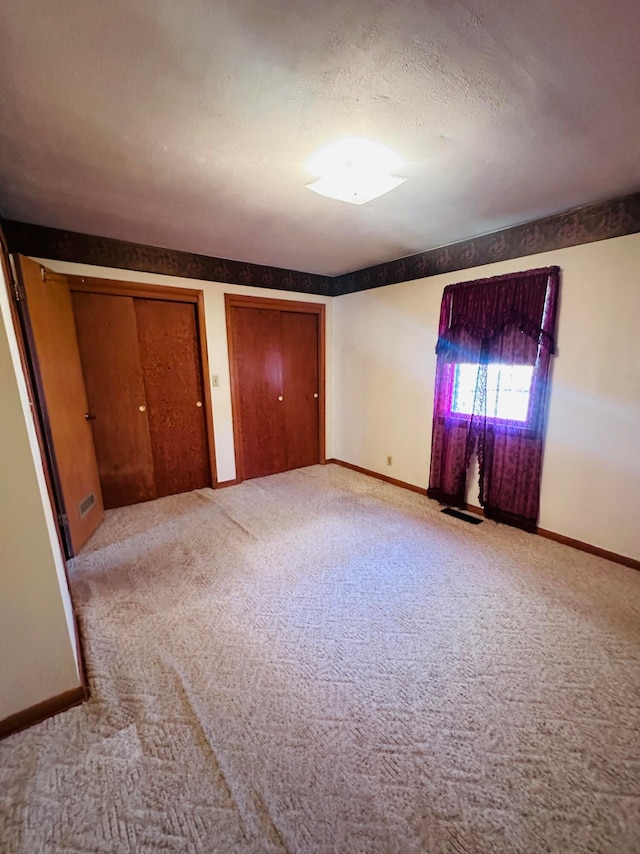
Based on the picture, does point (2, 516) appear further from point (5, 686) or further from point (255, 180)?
point (255, 180)

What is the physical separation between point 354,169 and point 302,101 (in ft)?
1.71

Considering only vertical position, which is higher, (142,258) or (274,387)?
(142,258)

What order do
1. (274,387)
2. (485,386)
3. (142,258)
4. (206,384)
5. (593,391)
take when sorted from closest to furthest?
(593,391) < (485,386) < (142,258) < (206,384) < (274,387)

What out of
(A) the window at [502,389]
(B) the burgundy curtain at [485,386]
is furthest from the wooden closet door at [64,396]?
(A) the window at [502,389]

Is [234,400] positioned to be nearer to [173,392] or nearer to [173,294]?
[173,392]

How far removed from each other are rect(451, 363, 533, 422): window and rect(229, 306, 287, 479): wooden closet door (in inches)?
81.8

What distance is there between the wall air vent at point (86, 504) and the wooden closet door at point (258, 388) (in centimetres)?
148

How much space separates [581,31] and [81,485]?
358 centimetres

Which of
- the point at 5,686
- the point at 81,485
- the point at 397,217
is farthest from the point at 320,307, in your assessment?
the point at 5,686

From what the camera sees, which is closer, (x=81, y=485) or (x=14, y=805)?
(x=14, y=805)

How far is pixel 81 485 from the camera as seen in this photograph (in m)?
2.70

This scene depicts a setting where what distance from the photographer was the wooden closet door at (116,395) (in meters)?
2.97

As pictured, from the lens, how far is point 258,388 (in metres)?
3.99

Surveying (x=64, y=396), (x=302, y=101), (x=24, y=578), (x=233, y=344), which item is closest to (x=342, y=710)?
(x=24, y=578)
